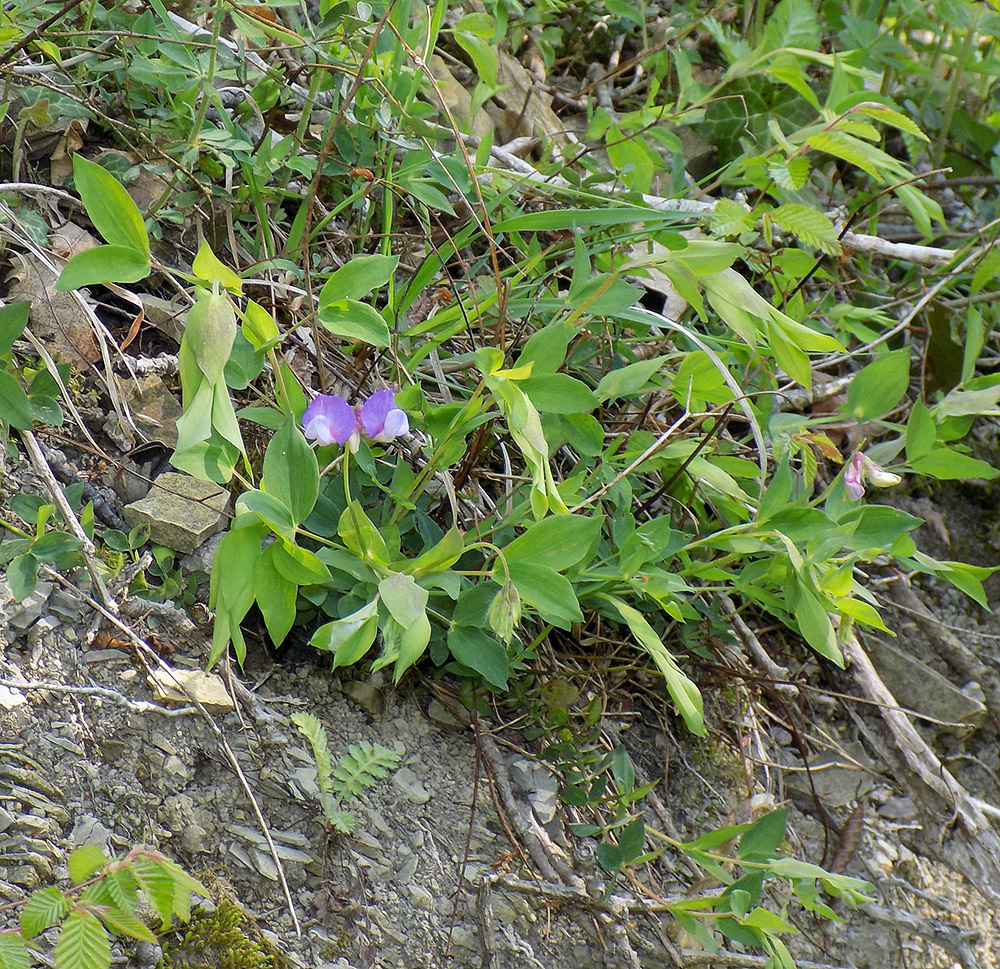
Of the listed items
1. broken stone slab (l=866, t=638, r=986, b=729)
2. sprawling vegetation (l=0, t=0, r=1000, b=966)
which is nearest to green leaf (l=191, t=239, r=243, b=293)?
sprawling vegetation (l=0, t=0, r=1000, b=966)

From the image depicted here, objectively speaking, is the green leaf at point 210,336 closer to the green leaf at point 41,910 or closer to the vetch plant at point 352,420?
the vetch plant at point 352,420

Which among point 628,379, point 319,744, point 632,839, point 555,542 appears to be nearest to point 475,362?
point 628,379

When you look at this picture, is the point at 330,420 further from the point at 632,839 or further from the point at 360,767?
the point at 632,839

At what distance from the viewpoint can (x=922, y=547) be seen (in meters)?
1.95

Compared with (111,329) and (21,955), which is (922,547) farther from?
(21,955)

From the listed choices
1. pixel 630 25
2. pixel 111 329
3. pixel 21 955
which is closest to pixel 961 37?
pixel 630 25

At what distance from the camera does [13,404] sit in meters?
1.06

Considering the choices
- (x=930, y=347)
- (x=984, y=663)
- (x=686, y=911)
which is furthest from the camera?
(x=930, y=347)

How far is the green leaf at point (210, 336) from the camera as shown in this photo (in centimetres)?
86

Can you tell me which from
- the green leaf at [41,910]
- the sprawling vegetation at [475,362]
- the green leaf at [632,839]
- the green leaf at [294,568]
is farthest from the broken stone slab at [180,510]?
the green leaf at [632,839]

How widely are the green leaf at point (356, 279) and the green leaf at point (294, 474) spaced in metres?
0.17

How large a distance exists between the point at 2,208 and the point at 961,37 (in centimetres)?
229

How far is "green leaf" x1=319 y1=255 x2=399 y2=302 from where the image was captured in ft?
3.40

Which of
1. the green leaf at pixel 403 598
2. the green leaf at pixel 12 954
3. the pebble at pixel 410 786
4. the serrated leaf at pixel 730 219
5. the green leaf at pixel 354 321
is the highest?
the serrated leaf at pixel 730 219
